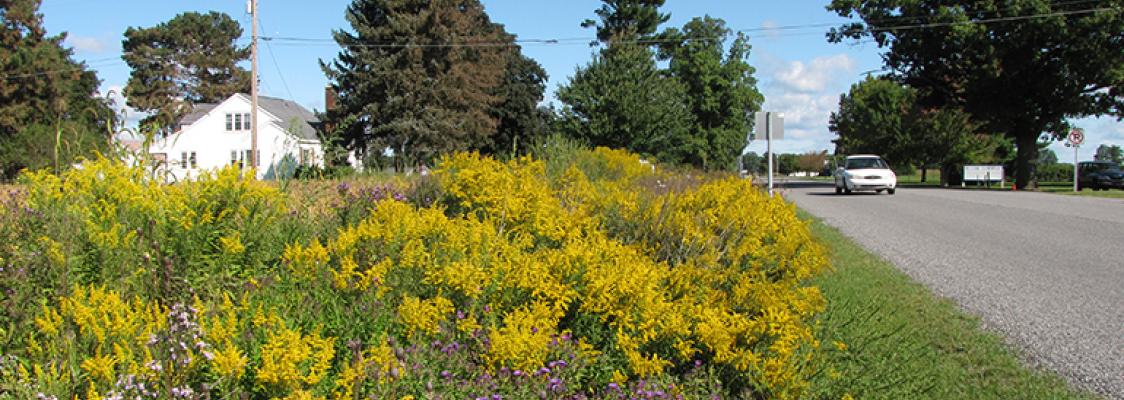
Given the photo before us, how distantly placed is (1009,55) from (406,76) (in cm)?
2795

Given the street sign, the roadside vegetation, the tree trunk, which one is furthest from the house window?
the tree trunk

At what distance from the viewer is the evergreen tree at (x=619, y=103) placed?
2255 cm

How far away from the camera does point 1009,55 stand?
109 ft

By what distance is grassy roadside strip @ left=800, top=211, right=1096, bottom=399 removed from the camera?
13.7 ft

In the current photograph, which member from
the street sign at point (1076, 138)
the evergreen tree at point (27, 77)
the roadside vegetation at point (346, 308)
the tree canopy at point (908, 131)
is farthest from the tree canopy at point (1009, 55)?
the evergreen tree at point (27, 77)

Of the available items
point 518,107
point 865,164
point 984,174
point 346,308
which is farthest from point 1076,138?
point 518,107

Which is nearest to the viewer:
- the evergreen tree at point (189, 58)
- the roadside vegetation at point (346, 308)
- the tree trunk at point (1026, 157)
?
the roadside vegetation at point (346, 308)

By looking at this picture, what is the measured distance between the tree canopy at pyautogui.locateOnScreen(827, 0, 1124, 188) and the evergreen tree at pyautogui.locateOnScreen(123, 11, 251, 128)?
63302 mm

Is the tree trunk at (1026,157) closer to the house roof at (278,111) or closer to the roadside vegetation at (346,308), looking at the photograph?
the roadside vegetation at (346,308)

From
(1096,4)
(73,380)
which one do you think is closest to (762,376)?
(73,380)

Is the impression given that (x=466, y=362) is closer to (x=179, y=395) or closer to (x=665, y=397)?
(x=665, y=397)

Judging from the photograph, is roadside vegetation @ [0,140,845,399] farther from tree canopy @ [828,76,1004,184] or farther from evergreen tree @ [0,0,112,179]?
tree canopy @ [828,76,1004,184]

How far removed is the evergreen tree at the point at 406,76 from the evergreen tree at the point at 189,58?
126 feet

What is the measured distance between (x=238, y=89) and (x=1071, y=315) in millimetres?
85212
